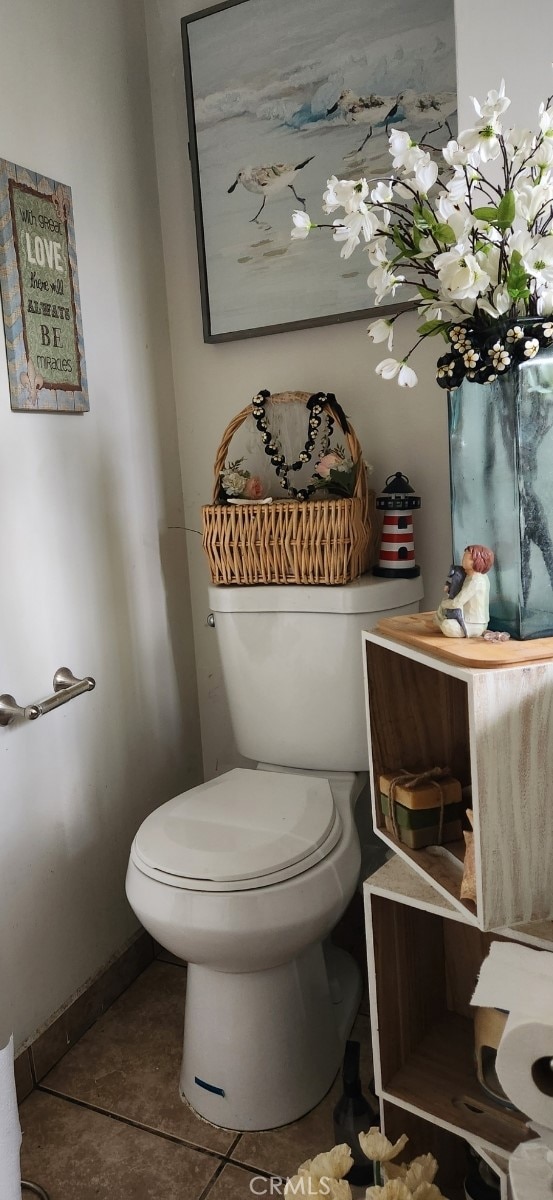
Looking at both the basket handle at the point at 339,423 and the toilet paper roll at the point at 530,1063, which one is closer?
the toilet paper roll at the point at 530,1063

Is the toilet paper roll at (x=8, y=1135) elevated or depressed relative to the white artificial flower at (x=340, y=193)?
depressed

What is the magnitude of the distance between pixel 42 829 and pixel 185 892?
1.29ft

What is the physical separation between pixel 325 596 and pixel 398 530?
0.63ft

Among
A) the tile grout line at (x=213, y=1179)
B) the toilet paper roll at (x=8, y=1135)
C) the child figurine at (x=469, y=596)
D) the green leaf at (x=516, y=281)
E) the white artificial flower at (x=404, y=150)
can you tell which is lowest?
the tile grout line at (x=213, y=1179)

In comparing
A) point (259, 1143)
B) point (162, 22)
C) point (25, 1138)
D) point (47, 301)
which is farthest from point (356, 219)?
point (25, 1138)

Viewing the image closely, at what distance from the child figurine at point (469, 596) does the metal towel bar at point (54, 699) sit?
74cm

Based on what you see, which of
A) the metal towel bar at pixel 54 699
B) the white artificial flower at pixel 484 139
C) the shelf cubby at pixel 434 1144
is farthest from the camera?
the metal towel bar at pixel 54 699

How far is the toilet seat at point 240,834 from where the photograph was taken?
3.93ft

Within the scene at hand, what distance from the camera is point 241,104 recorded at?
1.63 m

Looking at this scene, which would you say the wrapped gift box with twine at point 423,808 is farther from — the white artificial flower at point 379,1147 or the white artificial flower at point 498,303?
the white artificial flower at point 498,303

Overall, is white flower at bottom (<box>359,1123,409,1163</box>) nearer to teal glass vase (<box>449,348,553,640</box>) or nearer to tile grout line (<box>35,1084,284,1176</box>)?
tile grout line (<box>35,1084,284,1176</box>)

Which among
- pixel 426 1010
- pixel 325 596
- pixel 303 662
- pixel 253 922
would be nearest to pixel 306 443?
pixel 325 596

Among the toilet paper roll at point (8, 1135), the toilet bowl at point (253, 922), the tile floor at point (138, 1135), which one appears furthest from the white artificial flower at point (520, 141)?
the tile floor at point (138, 1135)

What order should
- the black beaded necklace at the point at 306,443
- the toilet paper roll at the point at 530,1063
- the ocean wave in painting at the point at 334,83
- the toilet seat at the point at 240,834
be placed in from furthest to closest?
1. the black beaded necklace at the point at 306,443
2. the ocean wave in painting at the point at 334,83
3. the toilet seat at the point at 240,834
4. the toilet paper roll at the point at 530,1063
